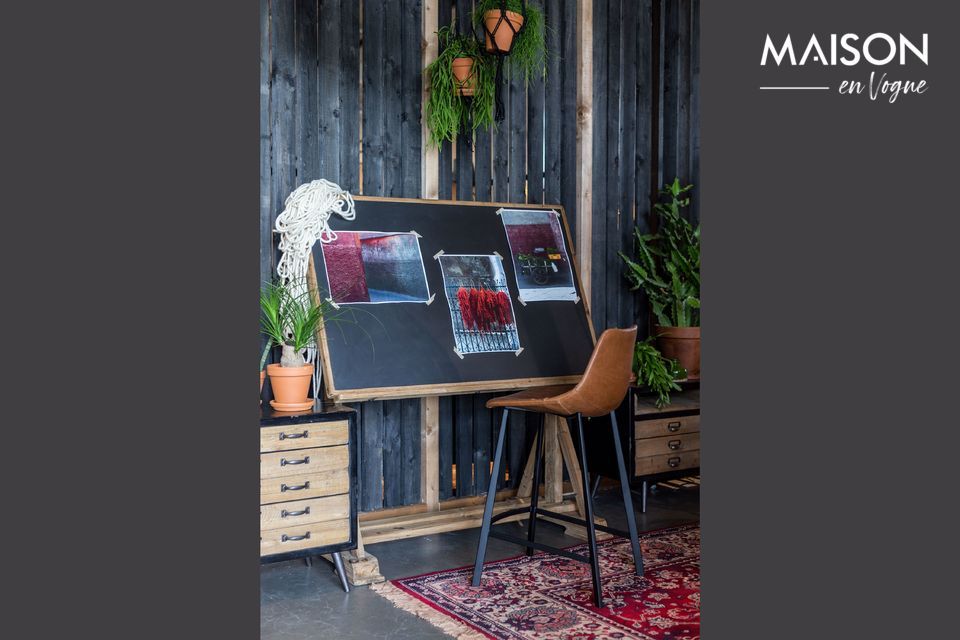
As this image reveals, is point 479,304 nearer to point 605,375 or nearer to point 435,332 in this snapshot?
point 435,332

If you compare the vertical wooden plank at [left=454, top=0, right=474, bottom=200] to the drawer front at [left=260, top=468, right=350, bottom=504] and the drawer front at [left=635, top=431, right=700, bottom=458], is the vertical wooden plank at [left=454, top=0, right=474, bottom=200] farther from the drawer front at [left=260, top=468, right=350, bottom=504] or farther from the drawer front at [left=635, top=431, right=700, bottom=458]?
the drawer front at [left=260, top=468, right=350, bottom=504]

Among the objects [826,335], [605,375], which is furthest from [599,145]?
[826,335]

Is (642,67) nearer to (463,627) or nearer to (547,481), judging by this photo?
(547,481)

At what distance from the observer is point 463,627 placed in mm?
3006

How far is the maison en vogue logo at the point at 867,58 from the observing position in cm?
106

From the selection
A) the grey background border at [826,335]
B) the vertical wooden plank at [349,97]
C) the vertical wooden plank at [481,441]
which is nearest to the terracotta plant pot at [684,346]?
the vertical wooden plank at [481,441]

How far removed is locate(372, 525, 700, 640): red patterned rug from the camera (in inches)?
118

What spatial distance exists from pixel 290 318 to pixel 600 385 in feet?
4.39

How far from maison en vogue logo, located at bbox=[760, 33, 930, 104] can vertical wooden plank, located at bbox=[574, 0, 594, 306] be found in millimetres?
3888

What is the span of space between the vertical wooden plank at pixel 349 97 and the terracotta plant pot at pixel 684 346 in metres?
2.10

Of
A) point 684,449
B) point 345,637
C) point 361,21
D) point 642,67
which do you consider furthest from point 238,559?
point 642,67

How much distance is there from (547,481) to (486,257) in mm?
1280

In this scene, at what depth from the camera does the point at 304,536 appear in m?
3.32

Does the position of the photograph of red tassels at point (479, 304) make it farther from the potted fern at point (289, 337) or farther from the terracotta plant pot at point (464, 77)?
the terracotta plant pot at point (464, 77)
